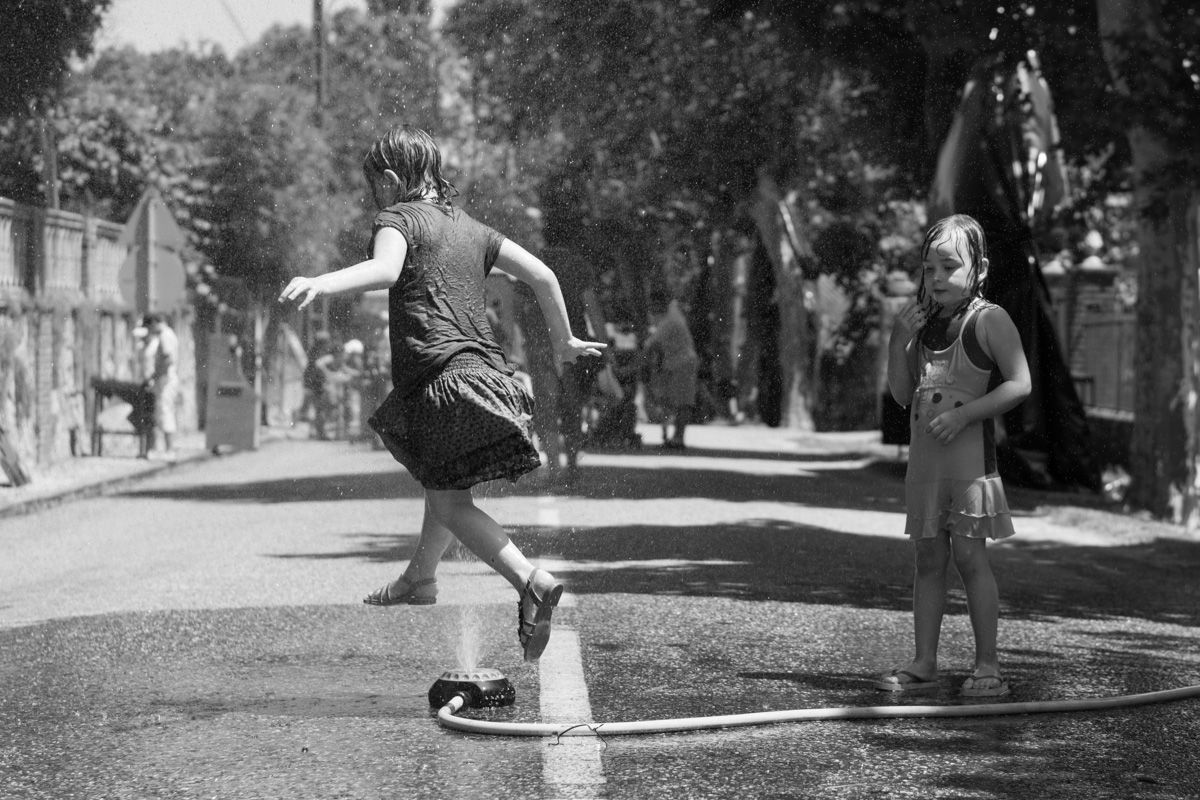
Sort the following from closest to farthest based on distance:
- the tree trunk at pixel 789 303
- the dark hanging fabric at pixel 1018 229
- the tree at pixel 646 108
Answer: the dark hanging fabric at pixel 1018 229
the tree at pixel 646 108
the tree trunk at pixel 789 303

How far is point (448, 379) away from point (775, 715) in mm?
1394

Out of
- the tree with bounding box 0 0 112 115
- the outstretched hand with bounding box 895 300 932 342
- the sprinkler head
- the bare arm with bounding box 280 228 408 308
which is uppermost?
the tree with bounding box 0 0 112 115

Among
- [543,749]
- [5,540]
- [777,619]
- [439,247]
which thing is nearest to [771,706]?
[543,749]

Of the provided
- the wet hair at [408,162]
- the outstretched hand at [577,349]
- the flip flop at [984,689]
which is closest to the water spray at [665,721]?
the flip flop at [984,689]

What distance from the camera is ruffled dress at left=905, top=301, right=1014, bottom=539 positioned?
6262mm

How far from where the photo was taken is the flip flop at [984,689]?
6.12 meters

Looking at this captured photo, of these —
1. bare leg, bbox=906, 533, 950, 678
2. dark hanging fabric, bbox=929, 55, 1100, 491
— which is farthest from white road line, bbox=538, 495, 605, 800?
dark hanging fabric, bbox=929, 55, 1100, 491

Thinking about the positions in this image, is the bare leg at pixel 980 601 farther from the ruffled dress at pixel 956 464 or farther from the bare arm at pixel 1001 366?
the bare arm at pixel 1001 366

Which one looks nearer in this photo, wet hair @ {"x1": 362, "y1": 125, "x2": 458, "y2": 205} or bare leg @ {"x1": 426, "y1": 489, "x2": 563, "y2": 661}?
bare leg @ {"x1": 426, "y1": 489, "x2": 563, "y2": 661}

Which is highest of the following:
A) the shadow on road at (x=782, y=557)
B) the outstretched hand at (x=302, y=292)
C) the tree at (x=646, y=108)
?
the tree at (x=646, y=108)

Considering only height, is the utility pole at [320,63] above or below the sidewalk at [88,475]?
above

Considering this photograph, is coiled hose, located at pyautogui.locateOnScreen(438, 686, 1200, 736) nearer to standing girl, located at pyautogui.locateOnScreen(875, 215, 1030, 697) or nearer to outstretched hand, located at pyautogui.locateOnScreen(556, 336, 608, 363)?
standing girl, located at pyautogui.locateOnScreen(875, 215, 1030, 697)

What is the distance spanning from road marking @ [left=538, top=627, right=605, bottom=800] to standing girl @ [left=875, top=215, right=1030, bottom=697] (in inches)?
40.6

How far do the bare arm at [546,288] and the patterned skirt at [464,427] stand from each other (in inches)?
13.8
